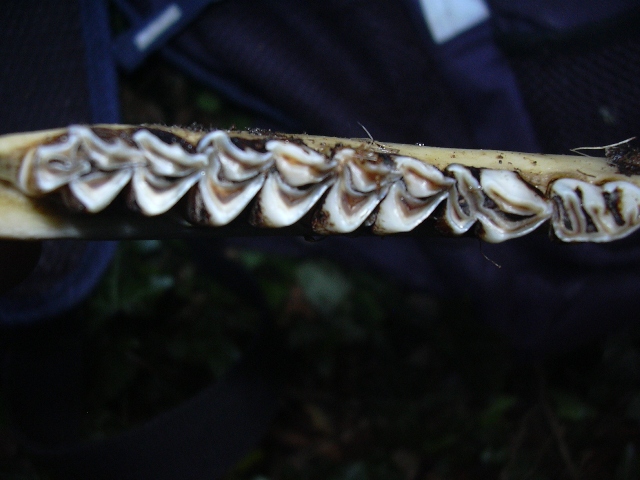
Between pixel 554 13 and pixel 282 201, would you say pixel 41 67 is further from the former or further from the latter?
pixel 554 13

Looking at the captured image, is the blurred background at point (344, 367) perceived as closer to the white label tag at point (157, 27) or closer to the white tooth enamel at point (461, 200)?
the white label tag at point (157, 27)

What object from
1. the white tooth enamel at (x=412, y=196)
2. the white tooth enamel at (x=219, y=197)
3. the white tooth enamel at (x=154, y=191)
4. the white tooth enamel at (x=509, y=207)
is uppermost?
the white tooth enamel at (x=154, y=191)

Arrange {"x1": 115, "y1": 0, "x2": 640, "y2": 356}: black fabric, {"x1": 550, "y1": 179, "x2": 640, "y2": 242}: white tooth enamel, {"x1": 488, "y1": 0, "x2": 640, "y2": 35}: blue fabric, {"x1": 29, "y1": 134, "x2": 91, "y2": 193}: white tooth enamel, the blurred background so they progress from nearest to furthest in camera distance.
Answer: {"x1": 29, "y1": 134, "x2": 91, "y2": 193}: white tooth enamel
{"x1": 550, "y1": 179, "x2": 640, "y2": 242}: white tooth enamel
{"x1": 488, "y1": 0, "x2": 640, "y2": 35}: blue fabric
{"x1": 115, "y1": 0, "x2": 640, "y2": 356}: black fabric
the blurred background

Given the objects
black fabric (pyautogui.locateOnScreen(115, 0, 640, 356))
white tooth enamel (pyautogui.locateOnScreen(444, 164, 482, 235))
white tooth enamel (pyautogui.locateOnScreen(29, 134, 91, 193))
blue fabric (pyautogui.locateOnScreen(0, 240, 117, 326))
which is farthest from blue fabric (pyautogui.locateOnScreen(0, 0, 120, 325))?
white tooth enamel (pyautogui.locateOnScreen(444, 164, 482, 235))

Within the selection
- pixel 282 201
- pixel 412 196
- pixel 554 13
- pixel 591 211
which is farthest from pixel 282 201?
pixel 554 13

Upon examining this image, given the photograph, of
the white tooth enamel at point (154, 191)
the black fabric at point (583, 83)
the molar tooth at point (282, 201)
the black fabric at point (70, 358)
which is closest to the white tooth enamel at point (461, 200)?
the molar tooth at point (282, 201)

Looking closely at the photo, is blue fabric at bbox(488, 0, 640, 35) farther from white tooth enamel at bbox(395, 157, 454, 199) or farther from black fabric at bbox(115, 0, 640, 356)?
white tooth enamel at bbox(395, 157, 454, 199)

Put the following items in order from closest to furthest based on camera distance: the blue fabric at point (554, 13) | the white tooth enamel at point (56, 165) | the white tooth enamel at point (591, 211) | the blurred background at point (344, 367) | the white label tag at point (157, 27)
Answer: the white tooth enamel at point (56, 165), the white tooth enamel at point (591, 211), the blue fabric at point (554, 13), the white label tag at point (157, 27), the blurred background at point (344, 367)
